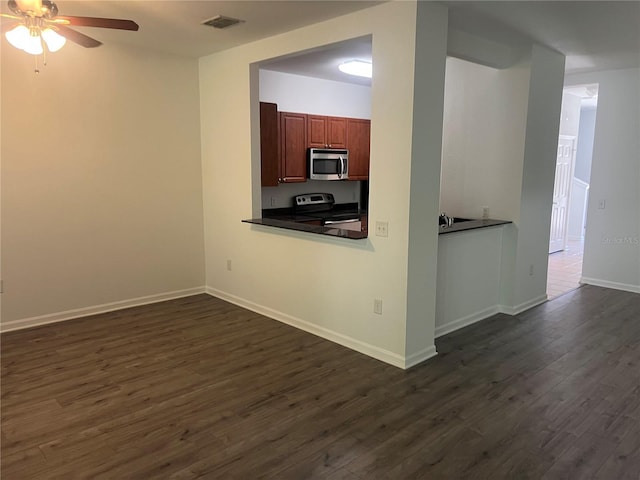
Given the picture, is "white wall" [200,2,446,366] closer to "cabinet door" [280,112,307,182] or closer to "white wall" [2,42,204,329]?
"white wall" [2,42,204,329]

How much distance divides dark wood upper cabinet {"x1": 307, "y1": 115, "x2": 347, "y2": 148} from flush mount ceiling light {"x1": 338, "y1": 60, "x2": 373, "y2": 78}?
82 cm

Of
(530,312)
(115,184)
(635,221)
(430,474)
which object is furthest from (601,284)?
(115,184)

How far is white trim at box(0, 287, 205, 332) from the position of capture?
14.0ft

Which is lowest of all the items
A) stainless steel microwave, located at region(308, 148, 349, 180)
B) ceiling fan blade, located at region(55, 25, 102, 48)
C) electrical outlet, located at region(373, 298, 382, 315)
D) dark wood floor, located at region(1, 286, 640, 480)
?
dark wood floor, located at region(1, 286, 640, 480)

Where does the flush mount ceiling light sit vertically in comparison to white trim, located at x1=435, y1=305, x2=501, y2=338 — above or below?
above

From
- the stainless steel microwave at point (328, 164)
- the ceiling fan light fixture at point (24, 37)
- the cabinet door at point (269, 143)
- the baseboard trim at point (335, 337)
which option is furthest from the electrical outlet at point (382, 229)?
the stainless steel microwave at point (328, 164)

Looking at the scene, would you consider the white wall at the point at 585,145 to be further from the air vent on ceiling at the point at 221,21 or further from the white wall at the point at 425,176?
the air vent on ceiling at the point at 221,21

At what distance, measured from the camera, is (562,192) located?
801 centimetres

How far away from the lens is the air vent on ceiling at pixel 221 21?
3.65 m

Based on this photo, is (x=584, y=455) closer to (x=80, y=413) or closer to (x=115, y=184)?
(x=80, y=413)

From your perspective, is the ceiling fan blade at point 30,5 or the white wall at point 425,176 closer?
the ceiling fan blade at point 30,5

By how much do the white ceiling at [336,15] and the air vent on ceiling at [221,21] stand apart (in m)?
0.06

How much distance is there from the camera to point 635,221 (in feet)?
18.7

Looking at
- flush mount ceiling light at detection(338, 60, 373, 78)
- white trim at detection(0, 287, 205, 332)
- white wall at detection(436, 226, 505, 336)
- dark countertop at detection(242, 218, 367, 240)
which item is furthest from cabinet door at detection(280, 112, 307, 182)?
white wall at detection(436, 226, 505, 336)
